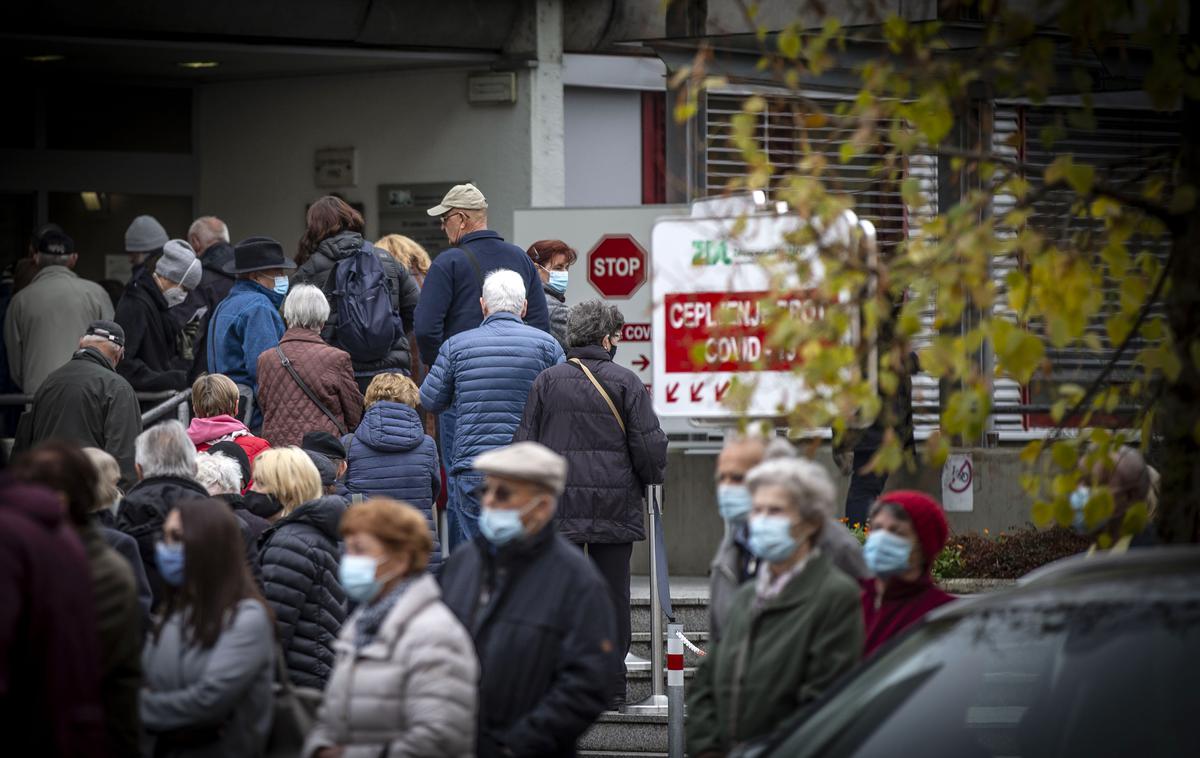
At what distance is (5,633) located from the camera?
5527 mm

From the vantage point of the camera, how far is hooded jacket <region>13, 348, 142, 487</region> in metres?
10.9

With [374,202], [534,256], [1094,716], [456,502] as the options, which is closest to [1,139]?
[374,202]

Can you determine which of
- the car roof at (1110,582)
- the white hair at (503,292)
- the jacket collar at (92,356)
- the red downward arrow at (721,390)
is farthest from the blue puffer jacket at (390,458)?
the car roof at (1110,582)

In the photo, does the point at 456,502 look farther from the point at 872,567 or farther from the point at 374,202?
the point at 374,202

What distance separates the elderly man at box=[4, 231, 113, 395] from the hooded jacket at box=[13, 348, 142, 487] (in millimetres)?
2322

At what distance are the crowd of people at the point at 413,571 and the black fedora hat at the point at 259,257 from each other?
1.22m

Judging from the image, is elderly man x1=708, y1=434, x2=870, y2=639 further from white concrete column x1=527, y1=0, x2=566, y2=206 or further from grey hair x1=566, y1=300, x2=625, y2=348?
white concrete column x1=527, y1=0, x2=566, y2=206

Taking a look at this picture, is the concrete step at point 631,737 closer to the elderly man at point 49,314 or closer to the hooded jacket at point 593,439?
the hooded jacket at point 593,439

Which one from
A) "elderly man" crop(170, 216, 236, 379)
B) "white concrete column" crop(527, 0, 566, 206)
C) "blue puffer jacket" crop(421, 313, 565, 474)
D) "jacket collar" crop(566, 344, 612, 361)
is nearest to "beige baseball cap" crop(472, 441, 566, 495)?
"jacket collar" crop(566, 344, 612, 361)

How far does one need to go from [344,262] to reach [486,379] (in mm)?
1787

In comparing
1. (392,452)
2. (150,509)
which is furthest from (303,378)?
(150,509)

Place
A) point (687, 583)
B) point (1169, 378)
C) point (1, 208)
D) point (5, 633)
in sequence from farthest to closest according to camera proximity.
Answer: point (1, 208)
point (687, 583)
point (1169, 378)
point (5, 633)

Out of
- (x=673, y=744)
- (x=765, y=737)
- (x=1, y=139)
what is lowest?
(x=673, y=744)

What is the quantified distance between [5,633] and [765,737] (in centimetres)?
225
